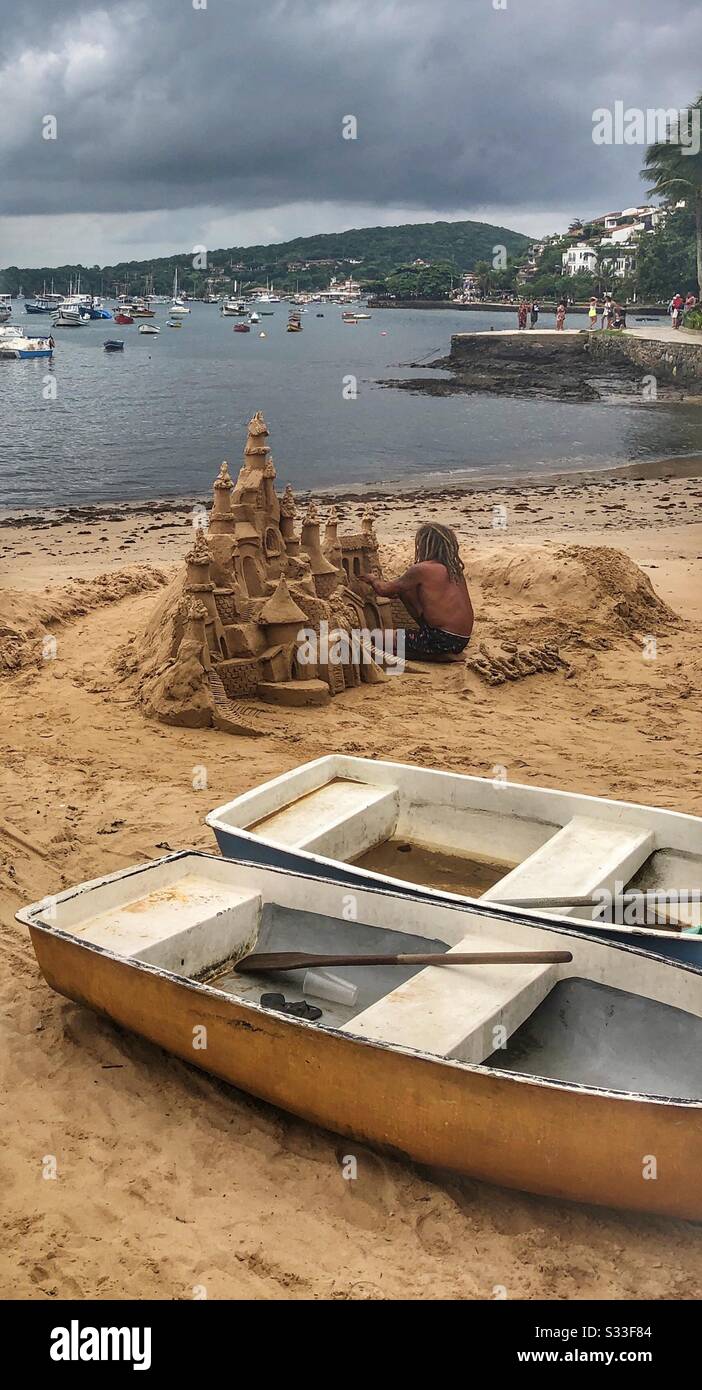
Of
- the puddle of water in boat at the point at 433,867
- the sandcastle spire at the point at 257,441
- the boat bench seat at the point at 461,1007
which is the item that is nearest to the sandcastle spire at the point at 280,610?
the sandcastle spire at the point at 257,441

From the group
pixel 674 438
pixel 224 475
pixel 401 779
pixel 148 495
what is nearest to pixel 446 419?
pixel 674 438

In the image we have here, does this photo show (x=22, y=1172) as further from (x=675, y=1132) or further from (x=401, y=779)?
(x=401, y=779)

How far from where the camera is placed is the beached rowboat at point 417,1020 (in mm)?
4609

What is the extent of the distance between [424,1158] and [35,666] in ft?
25.8

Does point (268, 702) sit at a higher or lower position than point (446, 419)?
lower

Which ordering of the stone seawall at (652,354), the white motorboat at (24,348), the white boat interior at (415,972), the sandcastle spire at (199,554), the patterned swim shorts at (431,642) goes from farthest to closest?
the white motorboat at (24,348) < the stone seawall at (652,354) < the patterned swim shorts at (431,642) < the sandcastle spire at (199,554) < the white boat interior at (415,972)

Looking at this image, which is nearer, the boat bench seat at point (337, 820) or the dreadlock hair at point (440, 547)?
the boat bench seat at point (337, 820)

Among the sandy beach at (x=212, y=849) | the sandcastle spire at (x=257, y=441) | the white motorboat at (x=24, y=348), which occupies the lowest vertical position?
the sandy beach at (x=212, y=849)

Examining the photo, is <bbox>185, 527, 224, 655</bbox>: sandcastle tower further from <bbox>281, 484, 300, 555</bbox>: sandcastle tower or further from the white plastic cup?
the white plastic cup

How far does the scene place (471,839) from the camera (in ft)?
25.0

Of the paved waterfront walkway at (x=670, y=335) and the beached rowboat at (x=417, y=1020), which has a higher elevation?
the paved waterfront walkway at (x=670, y=335)

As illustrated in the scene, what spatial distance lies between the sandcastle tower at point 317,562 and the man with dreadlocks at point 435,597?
0.60m

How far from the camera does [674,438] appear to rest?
122ft

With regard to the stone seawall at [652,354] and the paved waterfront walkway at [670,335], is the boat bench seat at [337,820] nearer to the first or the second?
the stone seawall at [652,354]
